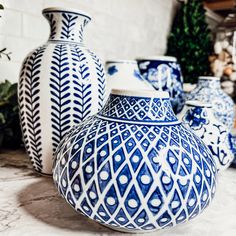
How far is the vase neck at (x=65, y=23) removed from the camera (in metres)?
0.60

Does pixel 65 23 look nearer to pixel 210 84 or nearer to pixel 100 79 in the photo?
pixel 100 79

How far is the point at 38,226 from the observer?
0.43 m

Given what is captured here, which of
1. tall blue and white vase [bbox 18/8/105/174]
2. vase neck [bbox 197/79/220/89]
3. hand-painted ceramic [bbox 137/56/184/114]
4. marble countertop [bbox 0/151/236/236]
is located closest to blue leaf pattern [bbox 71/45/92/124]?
tall blue and white vase [bbox 18/8/105/174]

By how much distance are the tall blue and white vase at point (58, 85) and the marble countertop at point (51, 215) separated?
7 cm

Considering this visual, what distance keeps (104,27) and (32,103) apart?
0.74m

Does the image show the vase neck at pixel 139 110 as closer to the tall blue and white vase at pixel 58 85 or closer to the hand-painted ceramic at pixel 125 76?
the tall blue and white vase at pixel 58 85

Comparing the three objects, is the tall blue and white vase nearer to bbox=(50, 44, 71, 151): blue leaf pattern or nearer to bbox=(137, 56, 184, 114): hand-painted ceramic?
bbox=(50, 44, 71, 151): blue leaf pattern

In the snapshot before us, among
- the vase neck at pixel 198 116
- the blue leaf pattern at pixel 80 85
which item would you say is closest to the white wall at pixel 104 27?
the blue leaf pattern at pixel 80 85

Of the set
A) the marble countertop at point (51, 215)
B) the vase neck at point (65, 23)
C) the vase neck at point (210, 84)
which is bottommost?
the marble countertop at point (51, 215)

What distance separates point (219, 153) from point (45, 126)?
1.13 ft

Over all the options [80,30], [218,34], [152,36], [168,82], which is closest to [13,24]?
[80,30]

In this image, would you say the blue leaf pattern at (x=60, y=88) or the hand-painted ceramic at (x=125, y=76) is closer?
the blue leaf pattern at (x=60, y=88)

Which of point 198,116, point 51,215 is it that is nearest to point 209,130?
point 198,116

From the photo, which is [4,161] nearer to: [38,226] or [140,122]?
[38,226]
